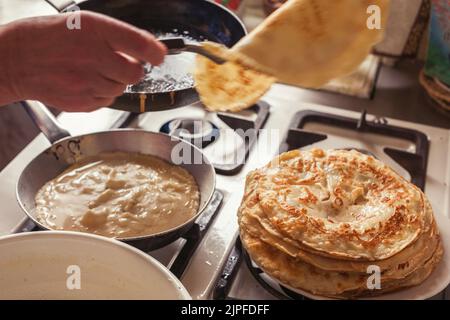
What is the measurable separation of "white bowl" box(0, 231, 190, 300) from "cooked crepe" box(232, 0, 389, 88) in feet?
1.29

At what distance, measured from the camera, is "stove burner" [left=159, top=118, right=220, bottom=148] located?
151 centimetres

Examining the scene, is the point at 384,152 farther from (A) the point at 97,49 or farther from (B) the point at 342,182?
(A) the point at 97,49

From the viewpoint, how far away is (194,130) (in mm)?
1552

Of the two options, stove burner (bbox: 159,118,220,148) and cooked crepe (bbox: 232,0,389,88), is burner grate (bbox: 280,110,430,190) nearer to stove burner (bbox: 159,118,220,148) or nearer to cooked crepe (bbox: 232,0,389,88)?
stove burner (bbox: 159,118,220,148)

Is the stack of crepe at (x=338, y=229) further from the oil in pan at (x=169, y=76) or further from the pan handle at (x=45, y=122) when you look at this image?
the pan handle at (x=45, y=122)

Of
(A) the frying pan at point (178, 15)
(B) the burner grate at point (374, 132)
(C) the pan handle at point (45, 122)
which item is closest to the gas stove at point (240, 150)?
(B) the burner grate at point (374, 132)

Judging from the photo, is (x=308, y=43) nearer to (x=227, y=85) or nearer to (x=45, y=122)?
(x=227, y=85)

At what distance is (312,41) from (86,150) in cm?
60

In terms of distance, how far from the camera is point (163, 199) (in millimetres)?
1235

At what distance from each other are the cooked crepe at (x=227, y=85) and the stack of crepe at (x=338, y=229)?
0.54 feet

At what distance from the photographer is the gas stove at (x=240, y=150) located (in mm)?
1146

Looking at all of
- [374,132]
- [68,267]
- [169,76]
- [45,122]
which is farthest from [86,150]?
[374,132]

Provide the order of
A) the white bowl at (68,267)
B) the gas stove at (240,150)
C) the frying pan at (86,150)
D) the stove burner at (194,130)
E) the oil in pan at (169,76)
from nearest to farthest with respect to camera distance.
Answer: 1. the white bowl at (68,267)
2. the gas stove at (240,150)
3. the frying pan at (86,150)
4. the oil in pan at (169,76)
5. the stove burner at (194,130)
